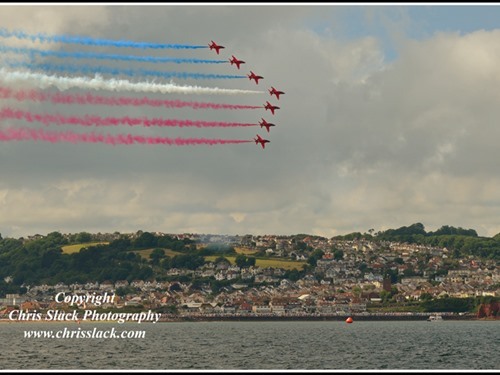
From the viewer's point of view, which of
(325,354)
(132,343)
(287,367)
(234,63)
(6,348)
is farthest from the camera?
(132,343)

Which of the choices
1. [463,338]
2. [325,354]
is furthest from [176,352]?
[463,338]

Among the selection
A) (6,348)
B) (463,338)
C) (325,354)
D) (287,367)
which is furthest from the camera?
(463,338)

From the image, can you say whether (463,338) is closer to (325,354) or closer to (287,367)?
(325,354)

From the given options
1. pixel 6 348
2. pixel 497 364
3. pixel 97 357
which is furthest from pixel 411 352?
pixel 6 348

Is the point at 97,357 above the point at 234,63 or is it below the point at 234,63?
below

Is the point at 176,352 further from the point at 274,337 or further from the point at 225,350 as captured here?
the point at 274,337

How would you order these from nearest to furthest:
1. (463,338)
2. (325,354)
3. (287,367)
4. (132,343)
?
(287,367)
(325,354)
(132,343)
(463,338)

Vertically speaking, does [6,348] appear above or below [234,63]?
below

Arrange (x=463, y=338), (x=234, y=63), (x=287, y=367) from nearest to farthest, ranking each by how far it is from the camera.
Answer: (x=287, y=367)
(x=234, y=63)
(x=463, y=338)

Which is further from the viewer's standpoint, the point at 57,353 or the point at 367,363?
the point at 57,353
